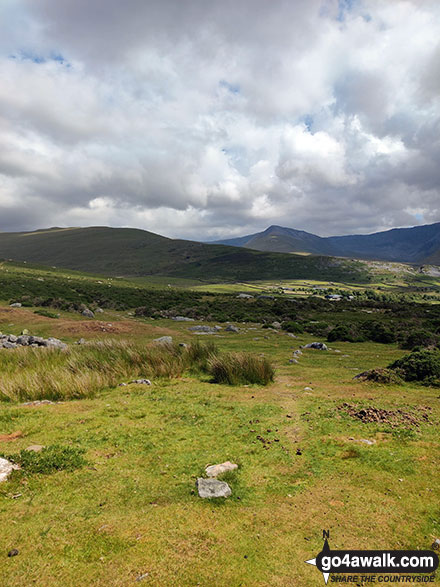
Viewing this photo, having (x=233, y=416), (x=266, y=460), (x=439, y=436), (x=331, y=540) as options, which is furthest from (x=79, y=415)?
(x=439, y=436)

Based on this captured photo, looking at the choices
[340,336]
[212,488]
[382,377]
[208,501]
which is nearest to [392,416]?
[382,377]

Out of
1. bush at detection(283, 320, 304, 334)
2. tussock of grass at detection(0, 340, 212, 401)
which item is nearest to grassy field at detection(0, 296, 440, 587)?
tussock of grass at detection(0, 340, 212, 401)

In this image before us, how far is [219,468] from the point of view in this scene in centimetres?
576

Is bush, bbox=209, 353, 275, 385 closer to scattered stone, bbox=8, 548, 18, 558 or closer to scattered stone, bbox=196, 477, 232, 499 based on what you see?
scattered stone, bbox=196, 477, 232, 499

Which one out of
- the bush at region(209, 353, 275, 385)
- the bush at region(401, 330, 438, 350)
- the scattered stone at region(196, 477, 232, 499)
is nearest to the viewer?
the scattered stone at region(196, 477, 232, 499)

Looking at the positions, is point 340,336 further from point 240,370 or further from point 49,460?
point 49,460

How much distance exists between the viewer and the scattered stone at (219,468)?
5.64 metres

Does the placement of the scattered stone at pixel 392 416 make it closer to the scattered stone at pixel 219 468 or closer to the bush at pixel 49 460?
the scattered stone at pixel 219 468

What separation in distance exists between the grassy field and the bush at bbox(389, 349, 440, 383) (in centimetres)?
295

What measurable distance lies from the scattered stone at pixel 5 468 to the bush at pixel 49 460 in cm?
12

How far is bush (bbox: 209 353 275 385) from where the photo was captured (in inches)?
476

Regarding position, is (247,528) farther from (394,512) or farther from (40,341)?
(40,341)

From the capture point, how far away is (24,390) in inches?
383

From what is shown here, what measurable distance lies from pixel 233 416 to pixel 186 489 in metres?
3.31
